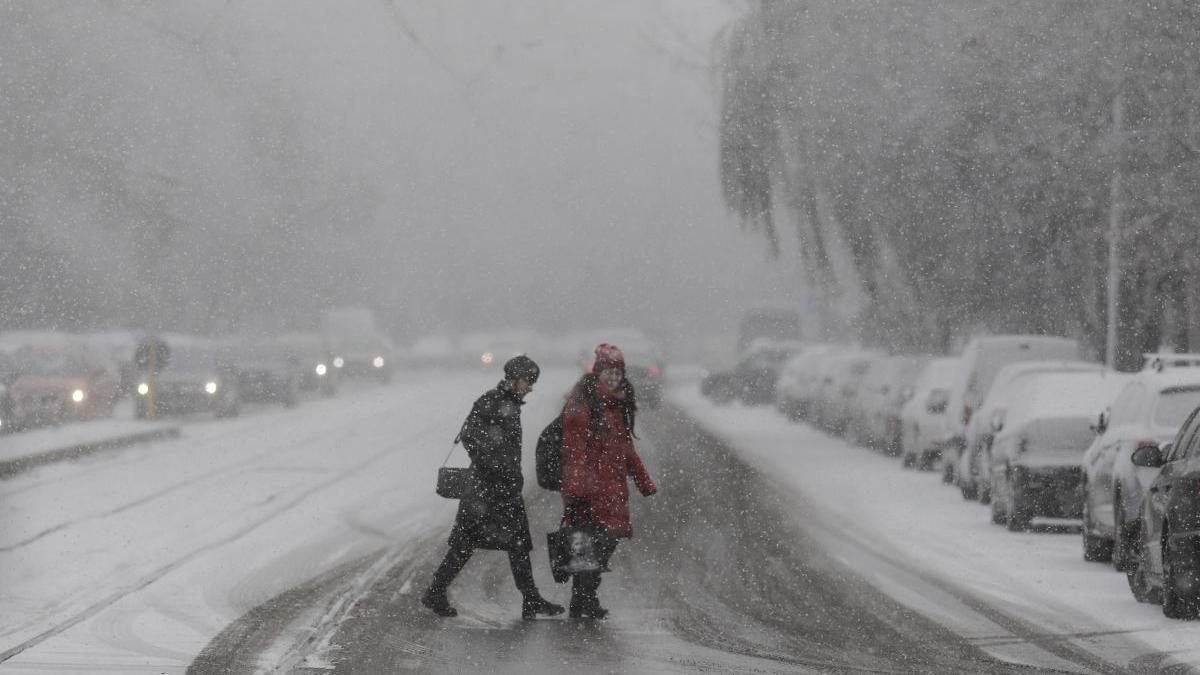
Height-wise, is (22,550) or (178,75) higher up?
(178,75)

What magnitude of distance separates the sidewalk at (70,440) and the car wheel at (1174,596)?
55.1ft

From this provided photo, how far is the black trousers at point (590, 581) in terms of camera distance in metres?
12.2

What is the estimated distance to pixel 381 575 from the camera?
15.1m

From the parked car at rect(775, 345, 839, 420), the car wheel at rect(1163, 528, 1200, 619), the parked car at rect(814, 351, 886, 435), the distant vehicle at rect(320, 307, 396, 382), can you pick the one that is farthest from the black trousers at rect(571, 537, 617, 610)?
the distant vehicle at rect(320, 307, 396, 382)

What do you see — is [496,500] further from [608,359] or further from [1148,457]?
[1148,457]

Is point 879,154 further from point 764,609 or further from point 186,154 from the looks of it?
point 186,154

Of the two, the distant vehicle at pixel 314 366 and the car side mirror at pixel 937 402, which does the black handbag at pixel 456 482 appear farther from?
the distant vehicle at pixel 314 366

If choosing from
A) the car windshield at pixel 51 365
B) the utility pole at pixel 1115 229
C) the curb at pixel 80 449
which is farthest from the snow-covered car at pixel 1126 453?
the car windshield at pixel 51 365

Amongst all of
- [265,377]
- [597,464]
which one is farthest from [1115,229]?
[265,377]

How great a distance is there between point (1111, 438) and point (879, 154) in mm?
15042

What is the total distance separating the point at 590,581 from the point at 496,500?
736 millimetres

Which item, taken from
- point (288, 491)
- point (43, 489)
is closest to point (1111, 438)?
point (288, 491)

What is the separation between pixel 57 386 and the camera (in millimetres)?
39656

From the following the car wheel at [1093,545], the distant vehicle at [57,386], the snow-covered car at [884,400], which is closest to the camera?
the car wheel at [1093,545]
